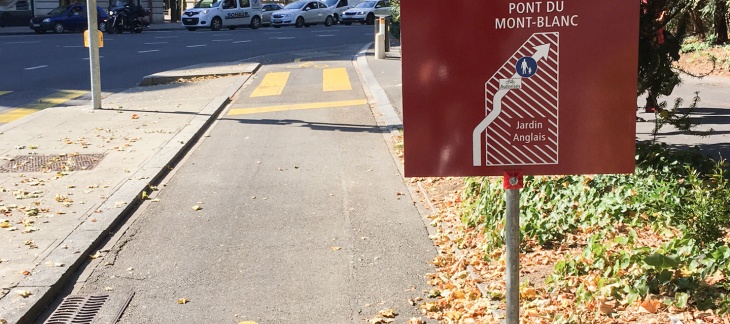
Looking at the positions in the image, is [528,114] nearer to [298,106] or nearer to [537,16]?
[537,16]

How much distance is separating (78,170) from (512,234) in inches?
299

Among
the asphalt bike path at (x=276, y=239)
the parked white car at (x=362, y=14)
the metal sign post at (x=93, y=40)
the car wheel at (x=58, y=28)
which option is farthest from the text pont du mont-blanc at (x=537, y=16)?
the parked white car at (x=362, y=14)

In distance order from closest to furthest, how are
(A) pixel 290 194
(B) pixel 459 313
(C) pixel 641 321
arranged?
(C) pixel 641 321 → (B) pixel 459 313 → (A) pixel 290 194

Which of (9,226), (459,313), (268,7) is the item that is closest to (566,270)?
(459,313)

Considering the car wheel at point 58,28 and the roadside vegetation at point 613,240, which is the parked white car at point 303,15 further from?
the roadside vegetation at point 613,240

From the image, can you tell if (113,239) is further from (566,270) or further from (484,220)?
(566,270)

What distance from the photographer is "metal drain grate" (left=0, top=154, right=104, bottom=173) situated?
1051 centimetres

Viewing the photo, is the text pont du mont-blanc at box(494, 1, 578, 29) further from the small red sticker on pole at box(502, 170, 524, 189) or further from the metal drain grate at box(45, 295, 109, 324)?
the metal drain grate at box(45, 295, 109, 324)

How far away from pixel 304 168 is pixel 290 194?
140 cm

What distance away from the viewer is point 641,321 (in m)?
4.97

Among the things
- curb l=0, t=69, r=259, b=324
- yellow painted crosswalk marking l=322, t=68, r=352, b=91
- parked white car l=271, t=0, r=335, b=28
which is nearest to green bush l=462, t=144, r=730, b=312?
curb l=0, t=69, r=259, b=324

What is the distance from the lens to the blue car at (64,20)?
43.2 meters

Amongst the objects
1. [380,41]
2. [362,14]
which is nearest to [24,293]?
[380,41]

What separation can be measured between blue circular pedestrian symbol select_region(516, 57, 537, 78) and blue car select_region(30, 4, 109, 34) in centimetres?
4205
